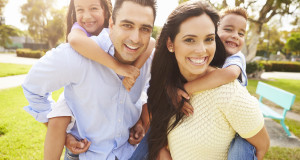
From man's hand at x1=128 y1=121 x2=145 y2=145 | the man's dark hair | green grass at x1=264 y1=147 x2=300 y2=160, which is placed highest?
the man's dark hair

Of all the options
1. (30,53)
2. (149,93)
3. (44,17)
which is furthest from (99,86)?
(44,17)

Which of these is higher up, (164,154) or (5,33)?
(164,154)

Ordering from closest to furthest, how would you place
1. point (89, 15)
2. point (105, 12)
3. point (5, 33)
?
point (89, 15), point (105, 12), point (5, 33)

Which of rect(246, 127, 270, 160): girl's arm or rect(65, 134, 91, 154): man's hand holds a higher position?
rect(246, 127, 270, 160): girl's arm

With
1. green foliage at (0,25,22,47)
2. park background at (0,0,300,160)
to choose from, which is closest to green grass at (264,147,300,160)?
park background at (0,0,300,160)

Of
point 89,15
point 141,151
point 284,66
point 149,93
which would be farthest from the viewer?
point 284,66

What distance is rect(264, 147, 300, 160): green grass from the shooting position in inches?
157

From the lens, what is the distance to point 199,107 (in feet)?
5.20

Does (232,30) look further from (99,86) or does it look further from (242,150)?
(99,86)

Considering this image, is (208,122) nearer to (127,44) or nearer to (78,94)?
(127,44)

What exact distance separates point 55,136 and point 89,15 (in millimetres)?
1487

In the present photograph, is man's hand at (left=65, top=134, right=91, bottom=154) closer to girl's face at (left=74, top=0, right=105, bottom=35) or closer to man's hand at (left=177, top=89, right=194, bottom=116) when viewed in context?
man's hand at (left=177, top=89, right=194, bottom=116)

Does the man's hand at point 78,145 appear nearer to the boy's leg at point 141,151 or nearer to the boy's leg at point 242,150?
the boy's leg at point 141,151

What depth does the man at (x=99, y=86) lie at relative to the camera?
5.41ft
